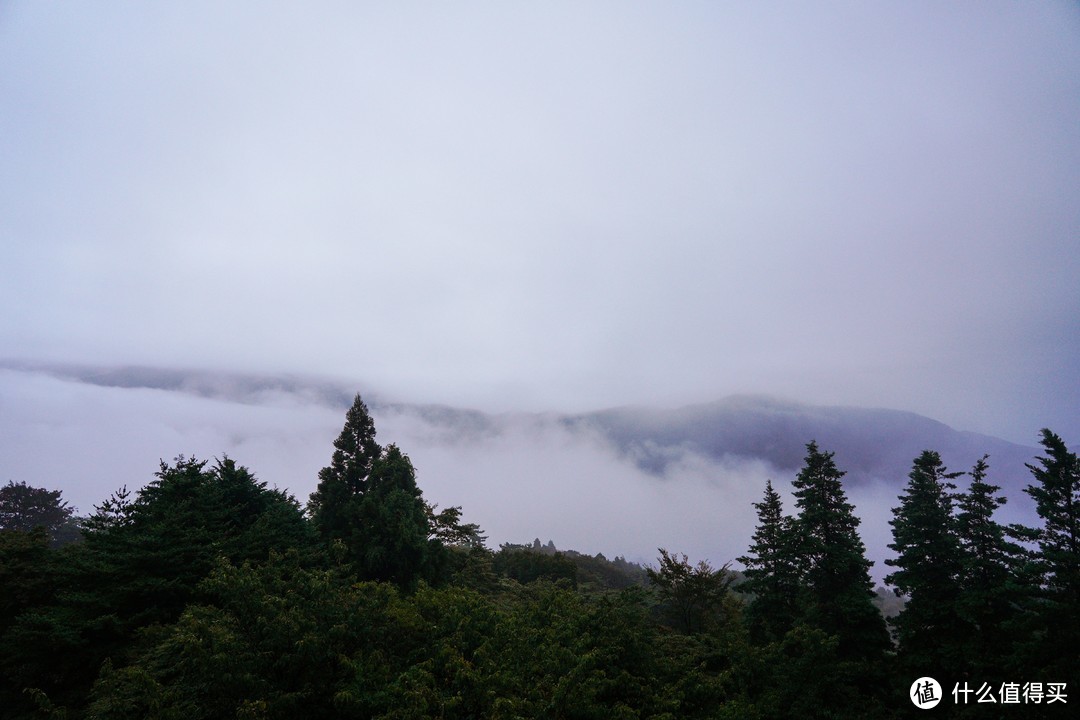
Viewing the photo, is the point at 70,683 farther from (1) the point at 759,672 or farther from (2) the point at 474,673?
(1) the point at 759,672

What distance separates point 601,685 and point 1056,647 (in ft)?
50.1

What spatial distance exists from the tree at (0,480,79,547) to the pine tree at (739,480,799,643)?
69220 mm

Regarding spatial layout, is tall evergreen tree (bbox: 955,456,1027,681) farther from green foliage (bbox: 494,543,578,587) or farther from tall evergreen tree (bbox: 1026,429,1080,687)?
green foliage (bbox: 494,543,578,587)

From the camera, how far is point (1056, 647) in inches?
622

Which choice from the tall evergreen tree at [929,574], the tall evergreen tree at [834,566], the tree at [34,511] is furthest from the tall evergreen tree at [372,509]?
the tree at [34,511]

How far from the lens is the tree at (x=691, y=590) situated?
1143 inches

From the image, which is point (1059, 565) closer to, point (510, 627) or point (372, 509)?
point (510, 627)

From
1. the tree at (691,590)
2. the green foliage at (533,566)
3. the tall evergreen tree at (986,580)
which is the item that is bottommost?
the green foliage at (533,566)

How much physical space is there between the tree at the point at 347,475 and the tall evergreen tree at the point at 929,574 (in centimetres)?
3005

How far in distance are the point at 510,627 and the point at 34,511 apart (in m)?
72.3

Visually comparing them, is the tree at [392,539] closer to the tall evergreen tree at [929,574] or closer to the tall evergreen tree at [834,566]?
the tall evergreen tree at [834,566]

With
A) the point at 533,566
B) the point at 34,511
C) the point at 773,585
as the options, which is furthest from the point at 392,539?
the point at 34,511

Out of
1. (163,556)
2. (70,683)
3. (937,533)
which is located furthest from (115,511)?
(937,533)

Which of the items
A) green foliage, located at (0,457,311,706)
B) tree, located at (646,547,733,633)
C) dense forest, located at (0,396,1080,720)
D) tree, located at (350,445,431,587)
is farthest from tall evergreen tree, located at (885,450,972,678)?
green foliage, located at (0,457,311,706)
